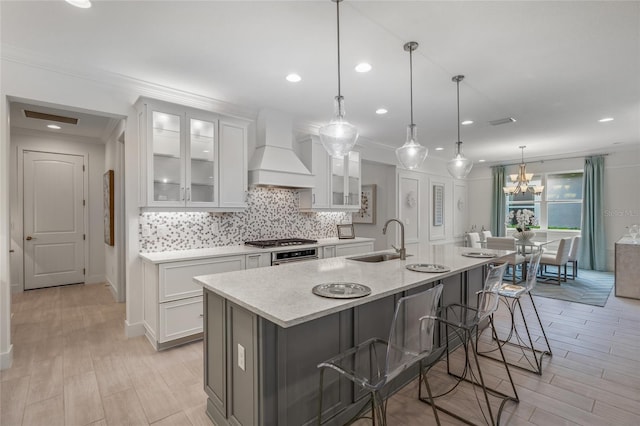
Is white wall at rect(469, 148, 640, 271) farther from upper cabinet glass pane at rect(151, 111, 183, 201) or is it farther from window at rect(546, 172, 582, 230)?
upper cabinet glass pane at rect(151, 111, 183, 201)

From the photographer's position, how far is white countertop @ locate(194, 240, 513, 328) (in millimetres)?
1424

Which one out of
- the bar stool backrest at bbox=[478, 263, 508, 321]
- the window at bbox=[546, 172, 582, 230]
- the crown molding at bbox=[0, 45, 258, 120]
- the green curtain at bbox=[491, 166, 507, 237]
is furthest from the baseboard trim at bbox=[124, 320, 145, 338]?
the window at bbox=[546, 172, 582, 230]

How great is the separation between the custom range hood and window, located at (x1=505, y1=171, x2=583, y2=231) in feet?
19.7

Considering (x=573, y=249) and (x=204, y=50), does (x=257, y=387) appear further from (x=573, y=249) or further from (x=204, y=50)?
(x=573, y=249)

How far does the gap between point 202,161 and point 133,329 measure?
1.94 m

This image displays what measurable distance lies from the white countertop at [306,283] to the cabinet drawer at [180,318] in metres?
1.19

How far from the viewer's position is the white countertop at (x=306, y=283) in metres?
1.42

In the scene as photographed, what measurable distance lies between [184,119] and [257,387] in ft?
9.17

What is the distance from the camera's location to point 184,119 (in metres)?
3.29

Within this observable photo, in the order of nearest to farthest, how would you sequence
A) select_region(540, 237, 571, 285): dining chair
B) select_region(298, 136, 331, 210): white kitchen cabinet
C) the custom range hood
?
the custom range hood < select_region(298, 136, 331, 210): white kitchen cabinet < select_region(540, 237, 571, 285): dining chair

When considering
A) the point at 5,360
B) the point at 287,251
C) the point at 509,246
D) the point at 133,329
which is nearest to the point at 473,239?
the point at 509,246

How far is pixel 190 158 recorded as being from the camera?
11.0 ft

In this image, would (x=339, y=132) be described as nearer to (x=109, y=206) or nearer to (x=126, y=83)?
(x=126, y=83)

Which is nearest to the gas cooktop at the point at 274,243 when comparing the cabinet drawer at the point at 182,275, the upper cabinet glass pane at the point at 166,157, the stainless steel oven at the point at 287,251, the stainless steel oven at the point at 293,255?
the stainless steel oven at the point at 287,251
